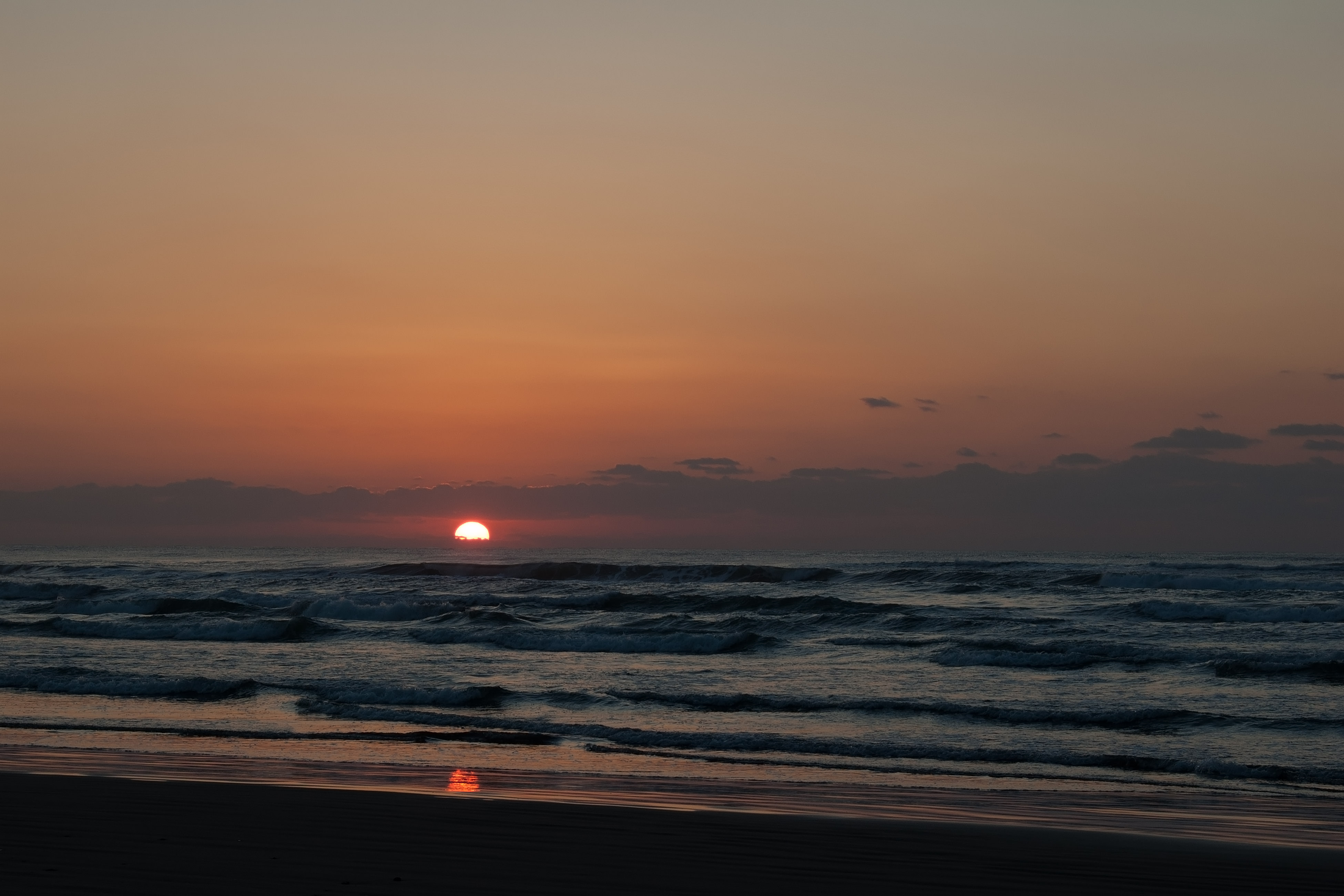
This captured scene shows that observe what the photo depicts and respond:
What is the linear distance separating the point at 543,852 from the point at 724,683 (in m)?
11.9

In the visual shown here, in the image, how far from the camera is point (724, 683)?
1998 cm

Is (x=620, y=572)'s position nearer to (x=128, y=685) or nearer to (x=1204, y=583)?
(x=1204, y=583)

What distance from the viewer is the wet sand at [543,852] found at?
24.4 ft

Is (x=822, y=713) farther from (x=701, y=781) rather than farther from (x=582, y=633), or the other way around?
(x=582, y=633)

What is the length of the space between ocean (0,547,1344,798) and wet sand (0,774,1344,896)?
Result: 2.45m

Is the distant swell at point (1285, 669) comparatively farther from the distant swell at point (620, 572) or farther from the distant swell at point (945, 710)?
the distant swell at point (620, 572)

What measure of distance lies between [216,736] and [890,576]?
130 ft

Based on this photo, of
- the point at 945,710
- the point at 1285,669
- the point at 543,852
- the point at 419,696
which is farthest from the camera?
the point at 1285,669

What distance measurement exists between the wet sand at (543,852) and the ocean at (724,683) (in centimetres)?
245

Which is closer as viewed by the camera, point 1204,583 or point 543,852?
point 543,852

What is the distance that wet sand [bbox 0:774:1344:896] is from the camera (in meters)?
7.43

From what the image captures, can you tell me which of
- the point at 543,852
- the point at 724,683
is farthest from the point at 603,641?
the point at 543,852

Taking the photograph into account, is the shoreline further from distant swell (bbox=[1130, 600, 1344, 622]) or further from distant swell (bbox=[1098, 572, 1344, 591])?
distant swell (bbox=[1098, 572, 1344, 591])

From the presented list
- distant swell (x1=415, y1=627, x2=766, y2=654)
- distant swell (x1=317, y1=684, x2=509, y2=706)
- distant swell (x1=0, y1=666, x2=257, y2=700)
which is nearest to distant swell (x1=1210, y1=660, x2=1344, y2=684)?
distant swell (x1=415, y1=627, x2=766, y2=654)
